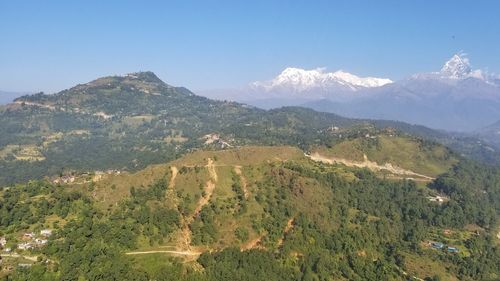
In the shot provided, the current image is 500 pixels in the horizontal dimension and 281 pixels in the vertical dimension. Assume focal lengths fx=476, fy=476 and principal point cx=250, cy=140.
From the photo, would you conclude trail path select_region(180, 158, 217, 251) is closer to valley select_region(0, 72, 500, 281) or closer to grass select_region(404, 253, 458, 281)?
valley select_region(0, 72, 500, 281)

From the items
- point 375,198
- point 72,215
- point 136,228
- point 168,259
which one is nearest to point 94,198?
point 72,215

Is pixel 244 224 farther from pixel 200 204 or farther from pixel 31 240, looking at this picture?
pixel 31 240

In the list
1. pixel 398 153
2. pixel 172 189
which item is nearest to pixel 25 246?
pixel 172 189

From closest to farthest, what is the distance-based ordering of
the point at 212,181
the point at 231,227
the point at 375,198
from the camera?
the point at 231,227 < the point at 212,181 < the point at 375,198

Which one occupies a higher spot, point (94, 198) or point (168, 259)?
point (94, 198)

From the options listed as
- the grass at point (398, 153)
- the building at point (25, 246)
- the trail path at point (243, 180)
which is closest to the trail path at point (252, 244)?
the trail path at point (243, 180)

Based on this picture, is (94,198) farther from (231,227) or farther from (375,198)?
(375,198)
